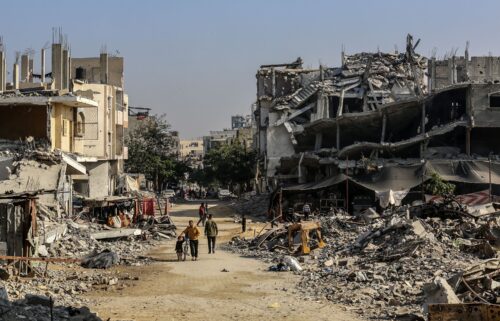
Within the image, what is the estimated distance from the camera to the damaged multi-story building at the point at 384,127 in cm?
3762

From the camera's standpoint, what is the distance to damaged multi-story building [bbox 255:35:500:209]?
123 ft

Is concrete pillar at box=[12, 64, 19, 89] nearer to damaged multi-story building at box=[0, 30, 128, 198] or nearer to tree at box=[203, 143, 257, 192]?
damaged multi-story building at box=[0, 30, 128, 198]

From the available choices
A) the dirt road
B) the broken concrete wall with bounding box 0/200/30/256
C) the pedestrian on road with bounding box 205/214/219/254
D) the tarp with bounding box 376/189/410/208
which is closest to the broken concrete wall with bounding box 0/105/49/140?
the pedestrian on road with bounding box 205/214/219/254

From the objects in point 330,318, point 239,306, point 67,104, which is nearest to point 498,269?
point 330,318

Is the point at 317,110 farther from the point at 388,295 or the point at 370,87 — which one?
the point at 388,295

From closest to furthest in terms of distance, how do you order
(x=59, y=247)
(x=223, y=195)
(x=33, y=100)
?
1. (x=59, y=247)
2. (x=33, y=100)
3. (x=223, y=195)

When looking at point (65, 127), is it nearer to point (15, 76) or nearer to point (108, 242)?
point (108, 242)

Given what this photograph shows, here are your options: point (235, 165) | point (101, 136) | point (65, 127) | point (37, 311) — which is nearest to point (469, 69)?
point (235, 165)

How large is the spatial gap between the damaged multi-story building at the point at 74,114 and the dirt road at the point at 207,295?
11.7 m

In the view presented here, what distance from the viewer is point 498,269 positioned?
1455cm

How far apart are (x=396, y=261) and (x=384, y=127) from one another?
24.0 m

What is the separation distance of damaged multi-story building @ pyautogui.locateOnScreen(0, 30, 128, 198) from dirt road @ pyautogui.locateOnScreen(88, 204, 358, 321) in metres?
11.7

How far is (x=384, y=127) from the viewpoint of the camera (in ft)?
141

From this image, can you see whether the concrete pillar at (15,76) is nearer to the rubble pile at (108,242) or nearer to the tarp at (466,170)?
the rubble pile at (108,242)
